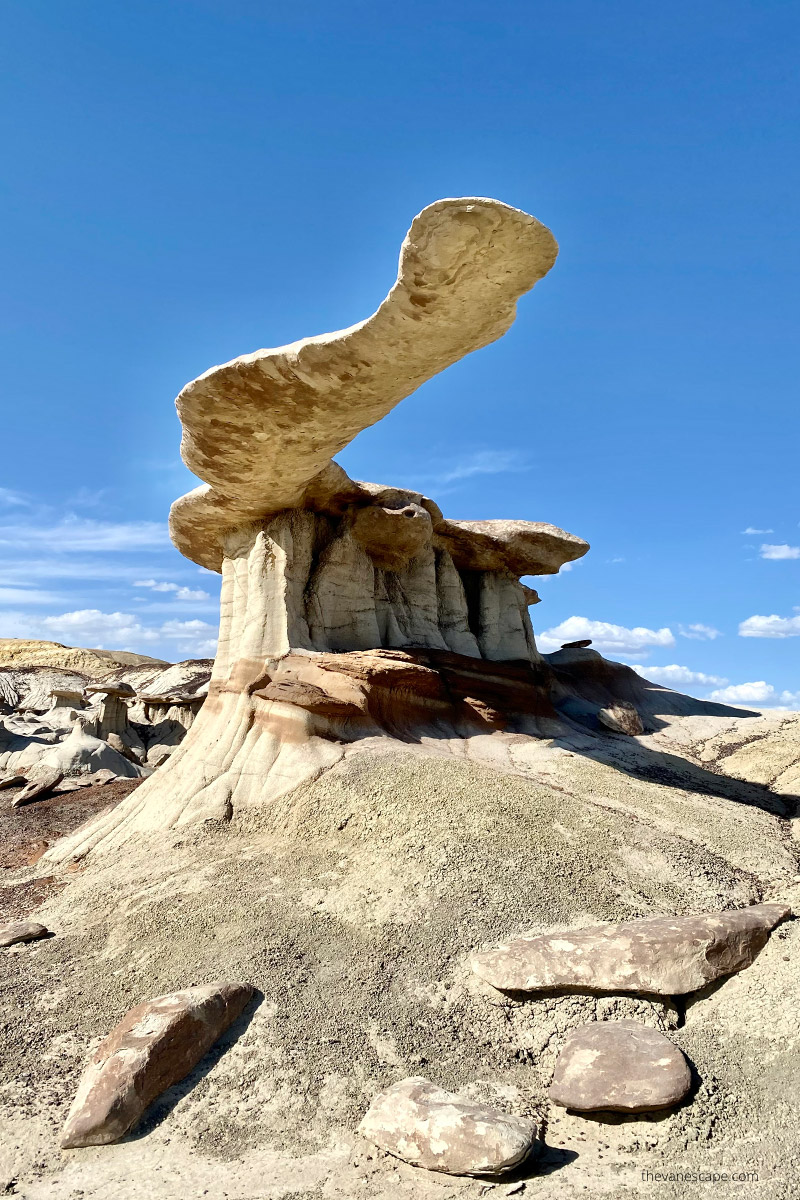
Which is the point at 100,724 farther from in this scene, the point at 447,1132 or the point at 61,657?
the point at 61,657

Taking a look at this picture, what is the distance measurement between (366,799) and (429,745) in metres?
1.64

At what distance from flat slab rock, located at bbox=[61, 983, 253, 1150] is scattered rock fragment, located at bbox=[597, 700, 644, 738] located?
8.43m

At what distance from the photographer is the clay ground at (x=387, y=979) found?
3.37 metres

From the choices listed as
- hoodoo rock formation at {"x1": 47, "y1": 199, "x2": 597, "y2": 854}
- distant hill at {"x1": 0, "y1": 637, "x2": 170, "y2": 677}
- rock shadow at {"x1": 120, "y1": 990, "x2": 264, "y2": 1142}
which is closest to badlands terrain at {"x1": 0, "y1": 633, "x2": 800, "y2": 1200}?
rock shadow at {"x1": 120, "y1": 990, "x2": 264, "y2": 1142}

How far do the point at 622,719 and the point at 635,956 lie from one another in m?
8.17

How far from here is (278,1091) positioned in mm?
3951

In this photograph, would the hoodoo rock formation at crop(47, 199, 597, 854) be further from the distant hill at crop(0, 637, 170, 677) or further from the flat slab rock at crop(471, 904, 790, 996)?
Answer: the distant hill at crop(0, 637, 170, 677)

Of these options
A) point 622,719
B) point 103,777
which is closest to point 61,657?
point 103,777

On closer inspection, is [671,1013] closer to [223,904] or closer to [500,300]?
[223,904]

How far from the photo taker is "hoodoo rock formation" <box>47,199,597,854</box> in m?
5.74

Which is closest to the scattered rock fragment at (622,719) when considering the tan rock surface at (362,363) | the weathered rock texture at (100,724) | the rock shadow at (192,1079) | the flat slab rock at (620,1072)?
the tan rock surface at (362,363)

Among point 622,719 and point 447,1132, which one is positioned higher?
point 622,719

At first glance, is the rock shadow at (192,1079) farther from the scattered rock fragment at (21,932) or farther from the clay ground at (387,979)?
the scattered rock fragment at (21,932)

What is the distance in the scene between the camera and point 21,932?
610 centimetres
